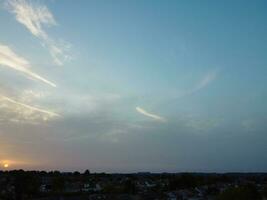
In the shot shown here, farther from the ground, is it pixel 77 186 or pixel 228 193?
pixel 77 186

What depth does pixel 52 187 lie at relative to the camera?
376 feet

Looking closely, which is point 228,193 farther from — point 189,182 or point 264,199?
point 189,182

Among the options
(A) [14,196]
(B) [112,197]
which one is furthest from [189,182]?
(A) [14,196]

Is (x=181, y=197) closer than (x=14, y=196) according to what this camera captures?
No

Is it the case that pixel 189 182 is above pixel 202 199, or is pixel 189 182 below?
above

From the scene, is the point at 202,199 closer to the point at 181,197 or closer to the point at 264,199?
the point at 181,197

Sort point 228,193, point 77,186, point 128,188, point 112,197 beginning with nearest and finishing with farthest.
Answer: point 228,193 < point 112,197 < point 128,188 < point 77,186

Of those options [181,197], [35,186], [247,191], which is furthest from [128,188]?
[247,191]

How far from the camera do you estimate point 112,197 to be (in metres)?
87.0

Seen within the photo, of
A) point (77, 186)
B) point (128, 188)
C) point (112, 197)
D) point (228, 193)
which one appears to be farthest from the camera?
point (77, 186)

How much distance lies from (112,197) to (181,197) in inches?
733

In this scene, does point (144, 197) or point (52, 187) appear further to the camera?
point (52, 187)

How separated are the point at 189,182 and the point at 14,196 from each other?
66.2 m

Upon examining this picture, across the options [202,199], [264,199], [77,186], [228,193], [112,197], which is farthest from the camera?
[77,186]
